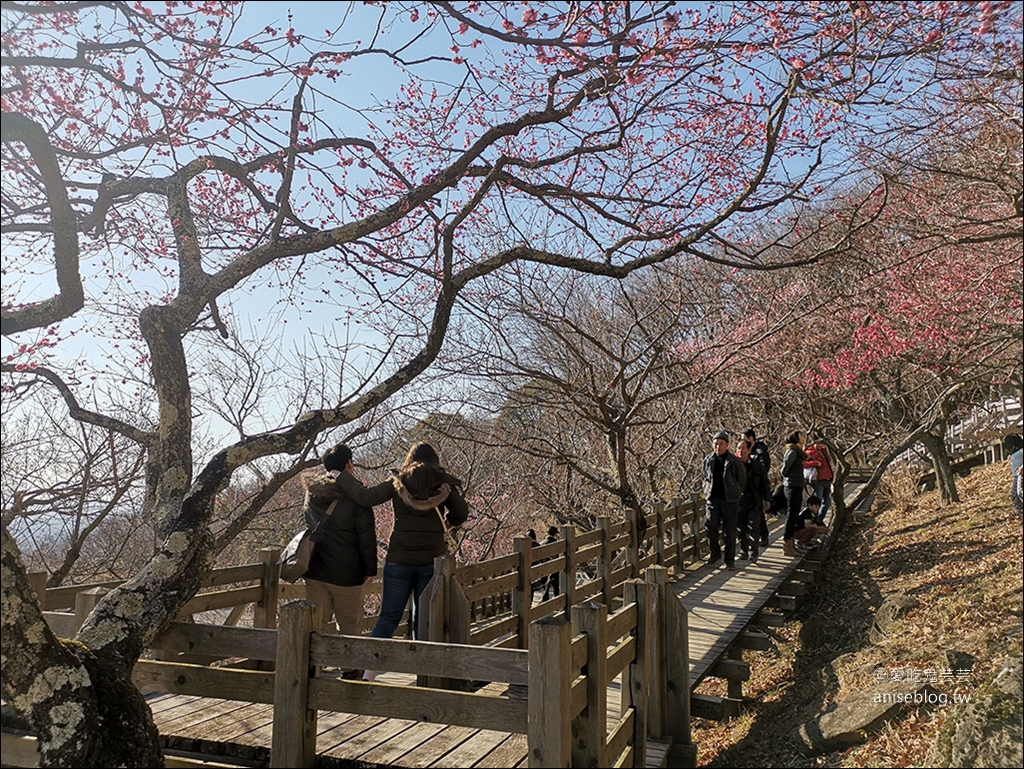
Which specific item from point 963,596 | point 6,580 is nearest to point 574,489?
point 963,596

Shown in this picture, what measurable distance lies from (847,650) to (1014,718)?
144 inches

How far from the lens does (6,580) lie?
3195mm

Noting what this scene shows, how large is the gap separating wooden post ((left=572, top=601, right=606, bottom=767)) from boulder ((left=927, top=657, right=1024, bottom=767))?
2.25 metres

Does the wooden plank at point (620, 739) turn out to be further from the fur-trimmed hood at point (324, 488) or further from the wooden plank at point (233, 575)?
the wooden plank at point (233, 575)

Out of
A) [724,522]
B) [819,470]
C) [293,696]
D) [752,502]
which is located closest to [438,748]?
[293,696]

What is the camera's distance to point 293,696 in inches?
151

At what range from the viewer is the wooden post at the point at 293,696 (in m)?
3.80

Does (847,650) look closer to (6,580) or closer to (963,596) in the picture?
(963,596)

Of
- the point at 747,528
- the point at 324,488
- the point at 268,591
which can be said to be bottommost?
the point at 747,528

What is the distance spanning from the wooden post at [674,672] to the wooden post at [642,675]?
4.6 inches

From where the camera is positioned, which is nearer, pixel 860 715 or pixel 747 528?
pixel 860 715

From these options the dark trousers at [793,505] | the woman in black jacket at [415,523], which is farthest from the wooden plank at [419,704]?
the dark trousers at [793,505]

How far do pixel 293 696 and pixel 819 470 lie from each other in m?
11.1

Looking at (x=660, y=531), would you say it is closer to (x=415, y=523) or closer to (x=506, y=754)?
(x=415, y=523)
